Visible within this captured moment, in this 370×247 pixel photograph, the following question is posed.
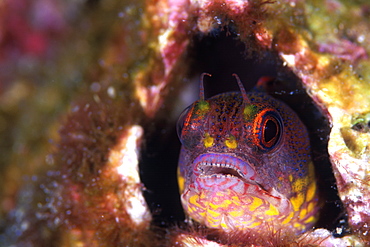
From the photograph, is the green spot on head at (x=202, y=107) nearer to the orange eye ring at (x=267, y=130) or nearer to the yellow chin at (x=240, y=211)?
the orange eye ring at (x=267, y=130)

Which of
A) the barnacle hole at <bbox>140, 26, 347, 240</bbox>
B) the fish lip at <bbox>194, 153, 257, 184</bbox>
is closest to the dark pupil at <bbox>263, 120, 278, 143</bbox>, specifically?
the fish lip at <bbox>194, 153, 257, 184</bbox>

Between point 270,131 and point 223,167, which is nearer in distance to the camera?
point 223,167

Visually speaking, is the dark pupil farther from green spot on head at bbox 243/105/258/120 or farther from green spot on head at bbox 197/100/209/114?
green spot on head at bbox 197/100/209/114

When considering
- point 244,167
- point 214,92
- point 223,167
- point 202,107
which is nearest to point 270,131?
point 244,167

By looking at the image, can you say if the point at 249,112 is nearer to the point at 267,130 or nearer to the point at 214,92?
the point at 267,130

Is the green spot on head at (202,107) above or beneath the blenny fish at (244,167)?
above

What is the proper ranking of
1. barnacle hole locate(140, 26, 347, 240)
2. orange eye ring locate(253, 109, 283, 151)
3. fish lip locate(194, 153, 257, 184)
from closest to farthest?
fish lip locate(194, 153, 257, 184)
orange eye ring locate(253, 109, 283, 151)
barnacle hole locate(140, 26, 347, 240)

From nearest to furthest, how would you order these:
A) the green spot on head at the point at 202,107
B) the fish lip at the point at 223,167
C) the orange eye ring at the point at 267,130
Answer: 1. the fish lip at the point at 223,167
2. the orange eye ring at the point at 267,130
3. the green spot on head at the point at 202,107

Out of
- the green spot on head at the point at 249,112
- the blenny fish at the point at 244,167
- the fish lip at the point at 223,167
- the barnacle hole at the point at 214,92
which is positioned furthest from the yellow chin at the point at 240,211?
the green spot on head at the point at 249,112

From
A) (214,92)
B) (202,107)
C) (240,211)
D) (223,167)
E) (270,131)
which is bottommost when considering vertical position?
(240,211)
